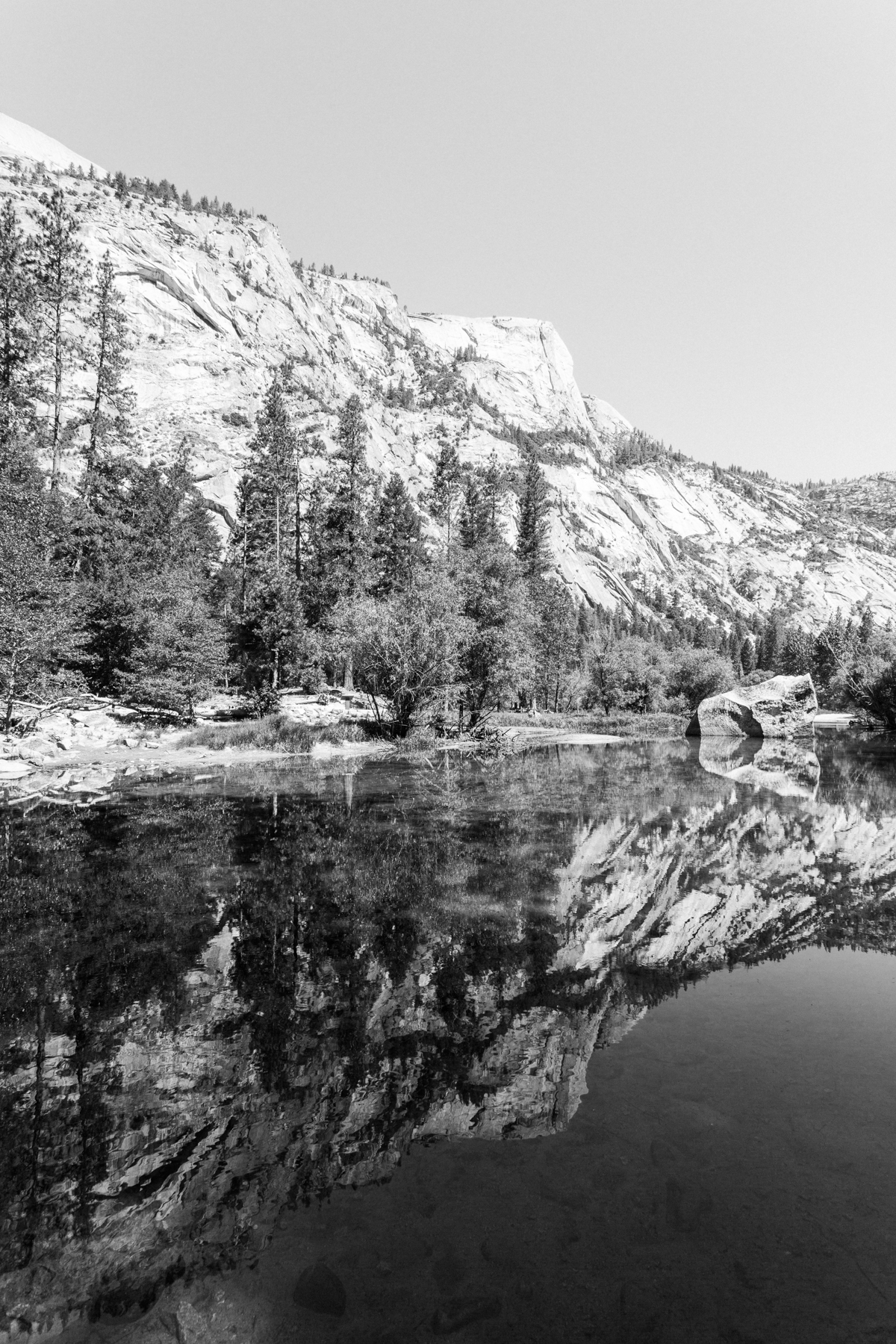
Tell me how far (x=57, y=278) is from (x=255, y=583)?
19.2 metres

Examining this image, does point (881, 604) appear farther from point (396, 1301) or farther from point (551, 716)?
point (396, 1301)

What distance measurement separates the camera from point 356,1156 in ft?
13.4

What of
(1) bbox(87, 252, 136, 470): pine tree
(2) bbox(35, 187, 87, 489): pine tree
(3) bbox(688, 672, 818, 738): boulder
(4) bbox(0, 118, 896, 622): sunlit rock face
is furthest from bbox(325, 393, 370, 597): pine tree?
(3) bbox(688, 672, 818, 738): boulder

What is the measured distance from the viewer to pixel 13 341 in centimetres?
3098

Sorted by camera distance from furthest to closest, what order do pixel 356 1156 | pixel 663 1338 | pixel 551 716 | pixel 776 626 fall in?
pixel 776 626
pixel 551 716
pixel 356 1156
pixel 663 1338

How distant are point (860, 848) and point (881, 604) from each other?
216007mm

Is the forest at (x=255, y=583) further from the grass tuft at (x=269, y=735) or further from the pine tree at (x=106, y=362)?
the grass tuft at (x=269, y=735)

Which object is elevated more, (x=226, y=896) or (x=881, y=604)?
(x=881, y=604)

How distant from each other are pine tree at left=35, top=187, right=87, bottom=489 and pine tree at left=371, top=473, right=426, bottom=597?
22.3 metres

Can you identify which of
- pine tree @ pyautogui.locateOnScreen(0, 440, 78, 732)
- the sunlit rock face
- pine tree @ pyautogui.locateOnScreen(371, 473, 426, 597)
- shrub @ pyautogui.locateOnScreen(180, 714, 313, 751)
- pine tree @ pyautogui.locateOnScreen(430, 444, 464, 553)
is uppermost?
the sunlit rock face

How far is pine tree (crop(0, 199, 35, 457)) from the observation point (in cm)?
3027

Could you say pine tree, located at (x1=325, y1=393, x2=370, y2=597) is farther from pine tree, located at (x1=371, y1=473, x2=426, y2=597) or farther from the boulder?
the boulder

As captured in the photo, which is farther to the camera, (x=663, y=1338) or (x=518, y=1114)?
(x=518, y=1114)

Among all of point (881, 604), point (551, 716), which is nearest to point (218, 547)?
point (551, 716)
